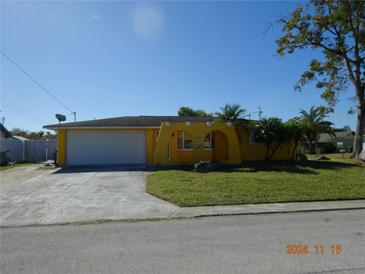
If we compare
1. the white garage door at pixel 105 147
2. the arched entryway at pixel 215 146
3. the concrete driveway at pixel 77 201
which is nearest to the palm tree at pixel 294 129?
the arched entryway at pixel 215 146

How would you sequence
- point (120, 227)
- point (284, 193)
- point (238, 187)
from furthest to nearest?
point (238, 187) < point (284, 193) < point (120, 227)

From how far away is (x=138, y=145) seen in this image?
19.1m

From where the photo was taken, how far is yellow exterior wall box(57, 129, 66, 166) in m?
18.6

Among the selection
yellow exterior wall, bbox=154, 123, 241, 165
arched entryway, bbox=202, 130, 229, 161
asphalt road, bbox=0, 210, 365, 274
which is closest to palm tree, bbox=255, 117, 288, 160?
yellow exterior wall, bbox=154, 123, 241, 165

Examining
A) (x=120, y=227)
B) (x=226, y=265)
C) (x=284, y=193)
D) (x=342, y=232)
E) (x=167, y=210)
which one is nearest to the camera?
(x=226, y=265)

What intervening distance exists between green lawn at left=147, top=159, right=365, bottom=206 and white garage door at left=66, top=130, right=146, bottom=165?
19.9 feet

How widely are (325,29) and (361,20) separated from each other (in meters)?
2.22

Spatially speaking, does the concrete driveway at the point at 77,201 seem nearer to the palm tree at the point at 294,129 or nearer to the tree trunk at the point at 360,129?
the palm tree at the point at 294,129

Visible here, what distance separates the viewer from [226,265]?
4102 millimetres

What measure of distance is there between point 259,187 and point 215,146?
9131mm

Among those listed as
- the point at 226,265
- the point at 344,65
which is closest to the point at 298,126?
the point at 344,65

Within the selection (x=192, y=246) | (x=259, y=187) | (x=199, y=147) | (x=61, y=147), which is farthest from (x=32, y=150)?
(x=192, y=246)

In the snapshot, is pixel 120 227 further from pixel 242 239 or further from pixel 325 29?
pixel 325 29

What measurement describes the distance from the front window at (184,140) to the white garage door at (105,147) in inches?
93.2
